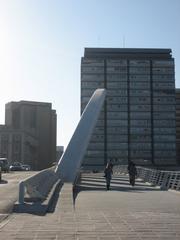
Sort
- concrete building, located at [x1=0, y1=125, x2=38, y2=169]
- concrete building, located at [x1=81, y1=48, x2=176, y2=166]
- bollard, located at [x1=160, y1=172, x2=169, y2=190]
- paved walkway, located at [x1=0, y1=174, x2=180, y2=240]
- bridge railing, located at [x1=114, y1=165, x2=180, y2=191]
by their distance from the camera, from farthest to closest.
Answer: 1. concrete building, located at [x1=0, y1=125, x2=38, y2=169]
2. concrete building, located at [x1=81, y1=48, x2=176, y2=166]
3. bollard, located at [x1=160, y1=172, x2=169, y2=190]
4. bridge railing, located at [x1=114, y1=165, x2=180, y2=191]
5. paved walkway, located at [x1=0, y1=174, x2=180, y2=240]

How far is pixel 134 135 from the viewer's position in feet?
459

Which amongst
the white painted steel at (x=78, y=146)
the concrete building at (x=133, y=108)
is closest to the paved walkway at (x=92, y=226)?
the white painted steel at (x=78, y=146)

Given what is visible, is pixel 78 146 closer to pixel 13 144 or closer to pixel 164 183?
pixel 164 183

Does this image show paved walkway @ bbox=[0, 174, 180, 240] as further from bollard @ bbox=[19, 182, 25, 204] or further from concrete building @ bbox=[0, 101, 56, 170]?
concrete building @ bbox=[0, 101, 56, 170]

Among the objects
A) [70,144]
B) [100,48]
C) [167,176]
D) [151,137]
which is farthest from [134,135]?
[167,176]

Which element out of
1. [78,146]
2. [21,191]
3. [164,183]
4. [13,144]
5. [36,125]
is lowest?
[164,183]

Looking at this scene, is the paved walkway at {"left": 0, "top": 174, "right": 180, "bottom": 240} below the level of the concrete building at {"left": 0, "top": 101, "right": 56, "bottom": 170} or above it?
below

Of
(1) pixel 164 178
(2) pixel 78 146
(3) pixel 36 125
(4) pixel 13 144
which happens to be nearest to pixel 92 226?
(1) pixel 164 178

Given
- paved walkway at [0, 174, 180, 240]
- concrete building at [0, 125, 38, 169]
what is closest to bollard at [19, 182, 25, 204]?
paved walkway at [0, 174, 180, 240]

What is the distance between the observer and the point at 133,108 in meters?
141

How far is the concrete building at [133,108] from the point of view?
138125 millimetres

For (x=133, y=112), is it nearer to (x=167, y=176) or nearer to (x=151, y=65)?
(x=151, y=65)

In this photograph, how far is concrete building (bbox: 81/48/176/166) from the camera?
138 metres

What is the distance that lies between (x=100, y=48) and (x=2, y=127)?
1684 inches
